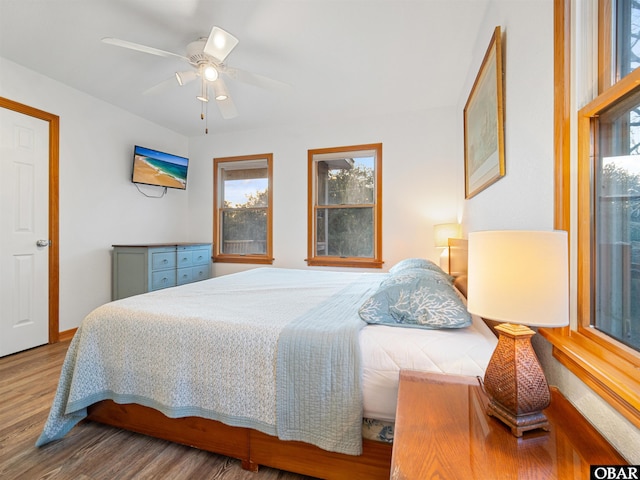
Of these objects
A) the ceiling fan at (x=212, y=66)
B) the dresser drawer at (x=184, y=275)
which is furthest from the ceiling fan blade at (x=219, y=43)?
the dresser drawer at (x=184, y=275)

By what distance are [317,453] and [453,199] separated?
116 inches

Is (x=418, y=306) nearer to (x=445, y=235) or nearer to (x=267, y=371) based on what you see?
(x=267, y=371)

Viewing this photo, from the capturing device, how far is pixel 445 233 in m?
3.11

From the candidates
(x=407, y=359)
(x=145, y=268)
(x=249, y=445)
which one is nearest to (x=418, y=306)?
(x=407, y=359)

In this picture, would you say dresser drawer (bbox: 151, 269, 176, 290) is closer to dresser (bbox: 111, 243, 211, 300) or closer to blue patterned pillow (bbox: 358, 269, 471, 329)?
dresser (bbox: 111, 243, 211, 300)

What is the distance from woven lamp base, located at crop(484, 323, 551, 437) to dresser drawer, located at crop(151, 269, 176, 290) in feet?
11.3

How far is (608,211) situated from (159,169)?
14.4 ft

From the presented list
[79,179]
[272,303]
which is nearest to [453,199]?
[272,303]

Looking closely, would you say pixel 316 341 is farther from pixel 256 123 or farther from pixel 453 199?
pixel 256 123

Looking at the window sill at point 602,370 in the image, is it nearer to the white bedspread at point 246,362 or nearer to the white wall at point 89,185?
the white bedspread at point 246,362

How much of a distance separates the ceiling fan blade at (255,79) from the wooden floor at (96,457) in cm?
246

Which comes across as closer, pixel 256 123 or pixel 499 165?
pixel 499 165

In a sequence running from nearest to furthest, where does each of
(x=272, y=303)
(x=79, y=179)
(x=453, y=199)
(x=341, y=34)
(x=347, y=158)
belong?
(x=272, y=303) < (x=341, y=34) < (x=79, y=179) < (x=453, y=199) < (x=347, y=158)

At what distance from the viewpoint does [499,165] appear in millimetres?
1593
